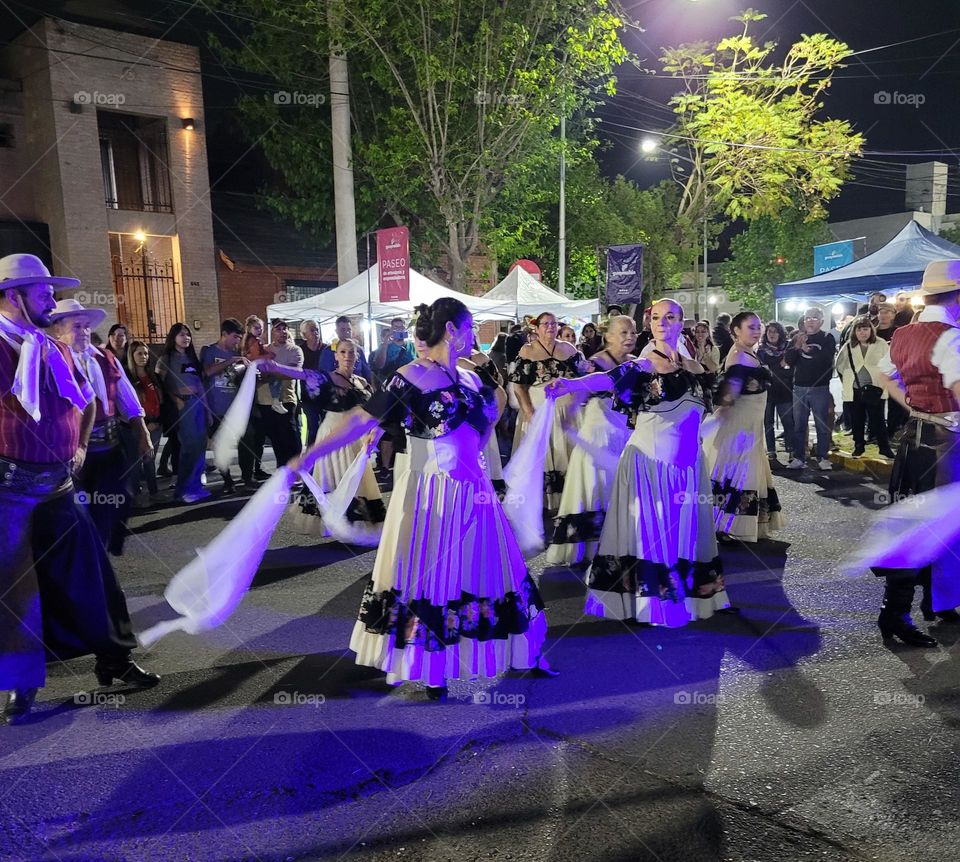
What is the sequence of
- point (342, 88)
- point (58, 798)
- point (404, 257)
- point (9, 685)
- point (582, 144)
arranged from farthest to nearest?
point (582, 144)
point (342, 88)
point (404, 257)
point (9, 685)
point (58, 798)

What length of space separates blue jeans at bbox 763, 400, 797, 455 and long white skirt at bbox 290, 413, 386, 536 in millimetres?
5871

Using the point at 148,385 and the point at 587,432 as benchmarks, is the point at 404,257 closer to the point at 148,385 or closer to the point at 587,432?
the point at 148,385

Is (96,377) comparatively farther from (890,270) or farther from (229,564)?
(890,270)

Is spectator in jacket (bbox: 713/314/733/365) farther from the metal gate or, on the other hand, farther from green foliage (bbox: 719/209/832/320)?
green foliage (bbox: 719/209/832/320)

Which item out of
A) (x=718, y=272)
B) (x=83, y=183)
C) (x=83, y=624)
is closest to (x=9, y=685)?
(x=83, y=624)

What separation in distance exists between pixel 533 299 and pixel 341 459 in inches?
392

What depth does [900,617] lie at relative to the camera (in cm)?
456

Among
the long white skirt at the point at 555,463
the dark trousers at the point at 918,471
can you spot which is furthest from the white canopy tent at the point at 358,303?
the dark trousers at the point at 918,471

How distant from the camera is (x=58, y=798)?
3.16m

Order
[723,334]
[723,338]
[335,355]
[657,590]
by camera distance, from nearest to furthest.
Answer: [657,590] → [335,355] → [723,338] → [723,334]

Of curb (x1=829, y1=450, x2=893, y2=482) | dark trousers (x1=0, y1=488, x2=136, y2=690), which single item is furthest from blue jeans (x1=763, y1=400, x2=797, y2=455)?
dark trousers (x1=0, y1=488, x2=136, y2=690)

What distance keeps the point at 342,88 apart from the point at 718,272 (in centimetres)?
5651

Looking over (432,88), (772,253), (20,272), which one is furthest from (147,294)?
(772,253)

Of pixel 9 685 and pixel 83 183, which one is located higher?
Result: pixel 83 183
